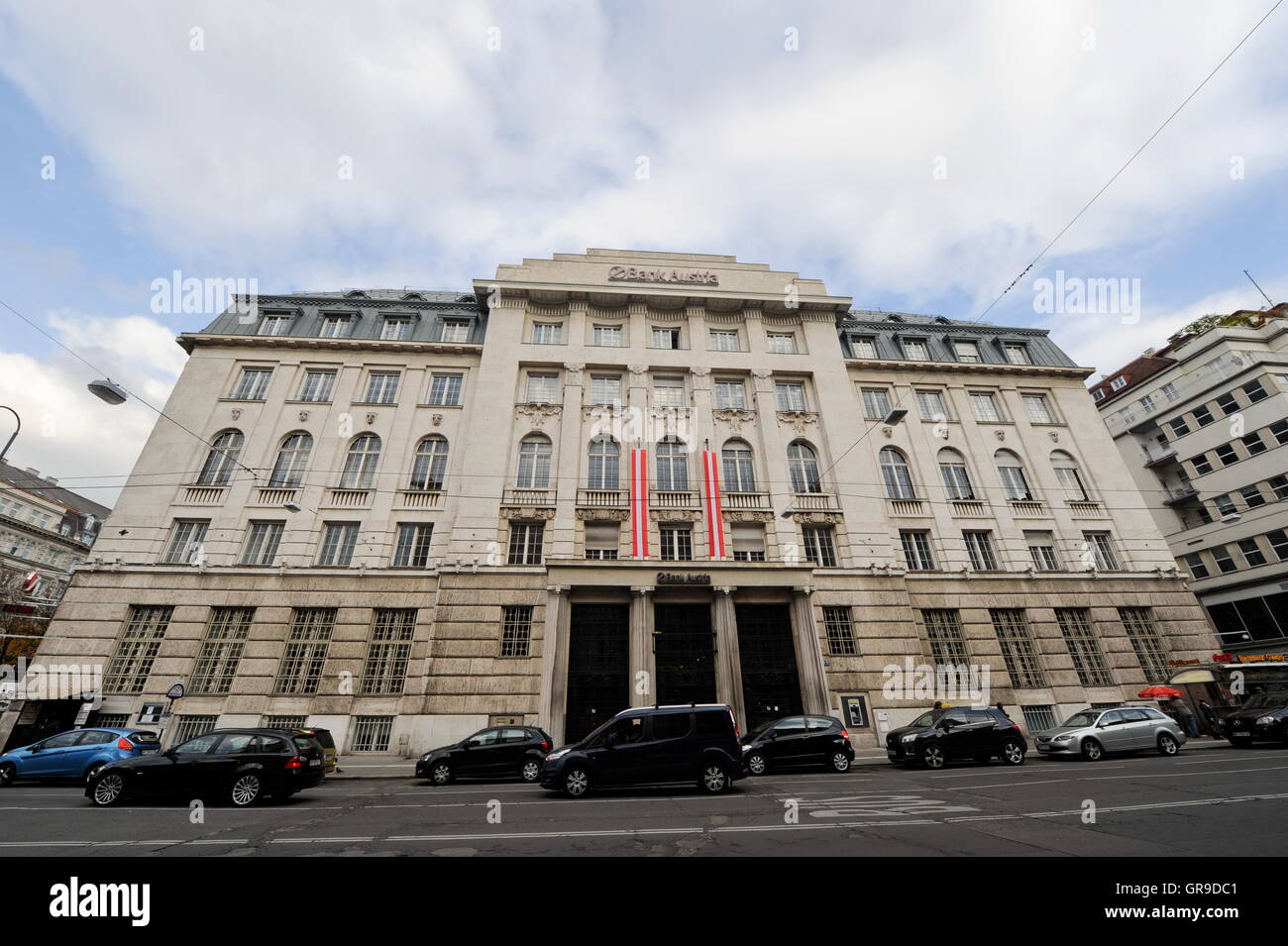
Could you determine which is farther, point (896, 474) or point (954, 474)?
point (954, 474)

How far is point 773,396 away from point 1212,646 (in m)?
23.3

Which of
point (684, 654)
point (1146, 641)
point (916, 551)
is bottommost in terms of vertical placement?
point (684, 654)

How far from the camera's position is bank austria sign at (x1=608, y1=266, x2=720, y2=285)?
96.6 ft

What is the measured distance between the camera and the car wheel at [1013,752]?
53.7 feet

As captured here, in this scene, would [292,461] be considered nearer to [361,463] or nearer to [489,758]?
[361,463]

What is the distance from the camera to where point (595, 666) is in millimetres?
21297

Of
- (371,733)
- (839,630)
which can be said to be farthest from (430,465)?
(839,630)

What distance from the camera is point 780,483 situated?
2492 centimetres

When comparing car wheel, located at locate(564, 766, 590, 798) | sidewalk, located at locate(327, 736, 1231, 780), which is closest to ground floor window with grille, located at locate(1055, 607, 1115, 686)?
sidewalk, located at locate(327, 736, 1231, 780)

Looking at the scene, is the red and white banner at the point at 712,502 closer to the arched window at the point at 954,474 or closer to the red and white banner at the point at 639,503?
the red and white banner at the point at 639,503

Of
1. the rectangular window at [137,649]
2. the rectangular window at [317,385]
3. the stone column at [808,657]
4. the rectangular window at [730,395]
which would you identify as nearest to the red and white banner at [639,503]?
the rectangular window at [730,395]

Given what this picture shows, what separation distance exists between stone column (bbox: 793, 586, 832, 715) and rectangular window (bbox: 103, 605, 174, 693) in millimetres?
25921

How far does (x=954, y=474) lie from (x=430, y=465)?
26.7 m
